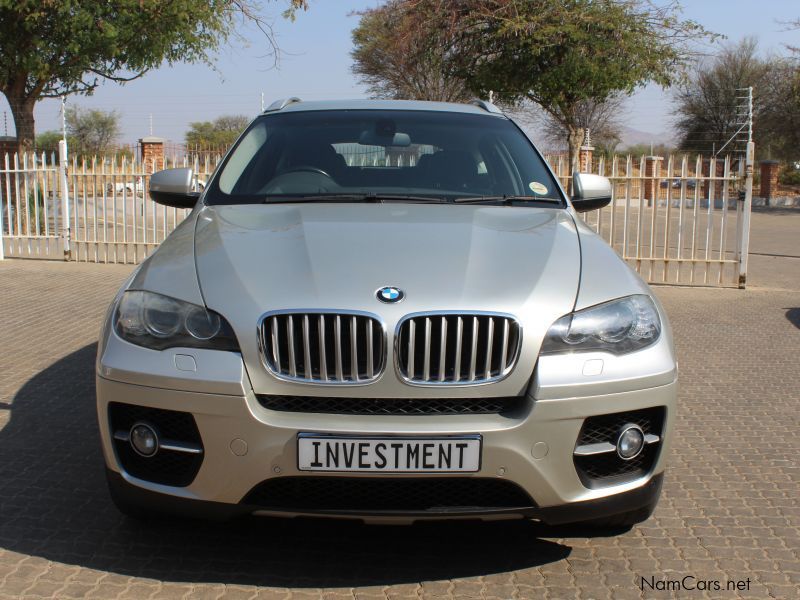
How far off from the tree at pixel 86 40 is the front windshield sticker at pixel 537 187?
11983 mm

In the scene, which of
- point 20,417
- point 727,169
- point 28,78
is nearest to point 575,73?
point 727,169

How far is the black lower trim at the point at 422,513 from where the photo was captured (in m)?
2.79

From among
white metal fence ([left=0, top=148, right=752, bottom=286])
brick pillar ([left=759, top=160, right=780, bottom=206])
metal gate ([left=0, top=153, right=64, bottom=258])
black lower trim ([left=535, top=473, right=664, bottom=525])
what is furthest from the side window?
brick pillar ([left=759, top=160, right=780, bottom=206])

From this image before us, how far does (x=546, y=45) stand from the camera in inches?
790

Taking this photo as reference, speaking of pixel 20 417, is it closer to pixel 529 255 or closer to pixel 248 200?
pixel 248 200

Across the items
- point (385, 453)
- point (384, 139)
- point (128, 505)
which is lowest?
point (128, 505)

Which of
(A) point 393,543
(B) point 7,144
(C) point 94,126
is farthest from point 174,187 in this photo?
(C) point 94,126

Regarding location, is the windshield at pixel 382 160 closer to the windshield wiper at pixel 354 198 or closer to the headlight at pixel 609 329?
the windshield wiper at pixel 354 198

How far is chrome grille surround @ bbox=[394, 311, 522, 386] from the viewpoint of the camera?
9.05 feet

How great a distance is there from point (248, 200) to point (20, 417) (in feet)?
6.78

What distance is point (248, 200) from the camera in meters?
4.03

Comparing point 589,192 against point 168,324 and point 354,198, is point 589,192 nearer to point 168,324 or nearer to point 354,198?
point 354,198

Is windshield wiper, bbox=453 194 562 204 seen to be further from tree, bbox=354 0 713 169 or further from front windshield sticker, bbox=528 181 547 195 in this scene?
tree, bbox=354 0 713 169

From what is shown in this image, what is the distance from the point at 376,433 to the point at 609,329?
33.1 inches
